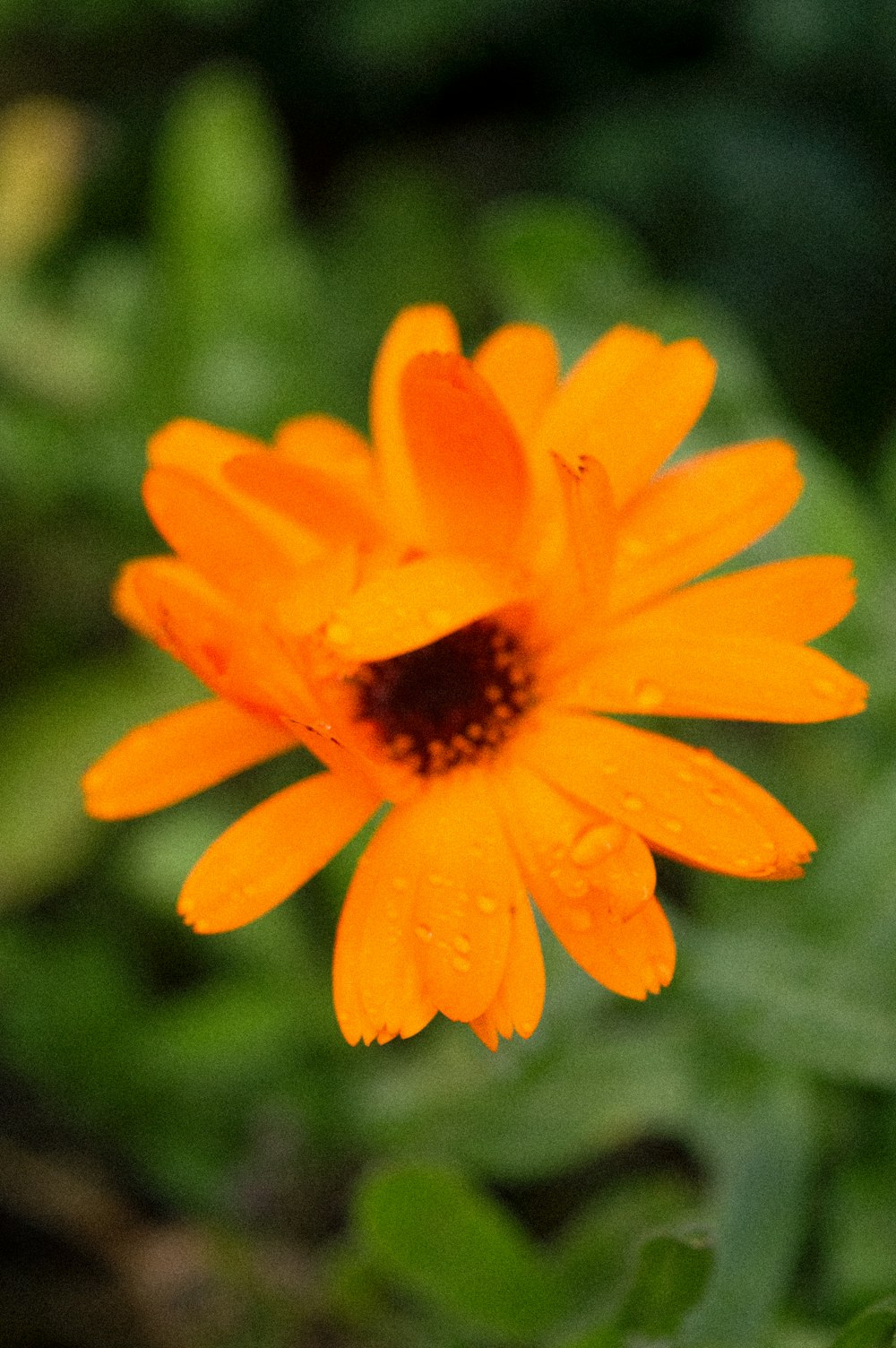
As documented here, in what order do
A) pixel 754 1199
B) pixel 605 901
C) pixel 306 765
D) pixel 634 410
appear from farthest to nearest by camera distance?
1. pixel 306 765
2. pixel 754 1199
3. pixel 634 410
4. pixel 605 901

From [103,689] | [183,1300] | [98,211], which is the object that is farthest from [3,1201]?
[98,211]

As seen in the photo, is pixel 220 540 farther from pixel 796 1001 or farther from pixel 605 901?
pixel 796 1001

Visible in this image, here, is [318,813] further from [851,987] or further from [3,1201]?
[3,1201]

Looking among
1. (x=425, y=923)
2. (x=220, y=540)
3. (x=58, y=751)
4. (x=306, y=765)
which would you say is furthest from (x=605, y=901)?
(x=58, y=751)

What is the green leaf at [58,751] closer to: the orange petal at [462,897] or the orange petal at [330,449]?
the orange petal at [330,449]

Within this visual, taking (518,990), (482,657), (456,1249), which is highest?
(482,657)

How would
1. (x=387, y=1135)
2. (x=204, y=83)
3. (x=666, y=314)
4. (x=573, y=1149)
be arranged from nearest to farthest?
1. (x=573, y=1149)
2. (x=387, y=1135)
3. (x=666, y=314)
4. (x=204, y=83)

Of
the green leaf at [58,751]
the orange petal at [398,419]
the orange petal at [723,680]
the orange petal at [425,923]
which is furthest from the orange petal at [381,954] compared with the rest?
the green leaf at [58,751]
